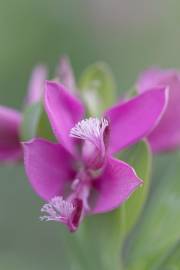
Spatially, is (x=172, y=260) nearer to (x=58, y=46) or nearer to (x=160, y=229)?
(x=160, y=229)

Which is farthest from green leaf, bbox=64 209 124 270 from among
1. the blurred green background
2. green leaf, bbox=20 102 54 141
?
the blurred green background

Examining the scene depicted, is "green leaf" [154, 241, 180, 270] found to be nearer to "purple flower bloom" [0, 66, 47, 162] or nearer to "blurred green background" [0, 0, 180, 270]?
"purple flower bloom" [0, 66, 47, 162]

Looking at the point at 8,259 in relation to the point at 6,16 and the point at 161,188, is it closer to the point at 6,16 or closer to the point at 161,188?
the point at 161,188

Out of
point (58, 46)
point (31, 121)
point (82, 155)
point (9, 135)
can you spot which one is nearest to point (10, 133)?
point (9, 135)

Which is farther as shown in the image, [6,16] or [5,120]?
→ [6,16]

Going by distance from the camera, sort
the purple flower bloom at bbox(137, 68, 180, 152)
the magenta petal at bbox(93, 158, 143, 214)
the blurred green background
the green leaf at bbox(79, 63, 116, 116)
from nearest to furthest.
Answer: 1. the magenta petal at bbox(93, 158, 143, 214)
2. the purple flower bloom at bbox(137, 68, 180, 152)
3. the green leaf at bbox(79, 63, 116, 116)
4. the blurred green background

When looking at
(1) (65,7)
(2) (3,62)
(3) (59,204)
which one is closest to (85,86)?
(3) (59,204)
